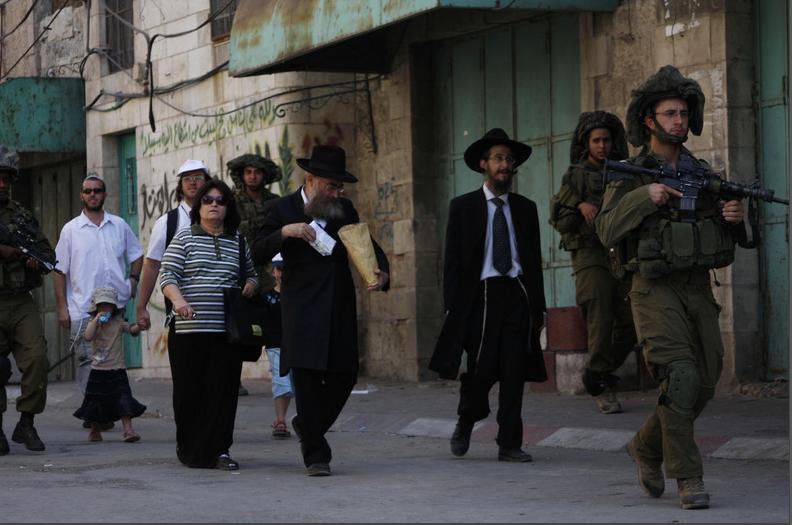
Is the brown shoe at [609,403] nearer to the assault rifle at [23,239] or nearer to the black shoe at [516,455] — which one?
the black shoe at [516,455]

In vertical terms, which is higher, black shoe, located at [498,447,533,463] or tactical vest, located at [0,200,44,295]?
tactical vest, located at [0,200,44,295]

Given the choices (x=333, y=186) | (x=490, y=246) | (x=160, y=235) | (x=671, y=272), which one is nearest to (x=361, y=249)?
(x=333, y=186)

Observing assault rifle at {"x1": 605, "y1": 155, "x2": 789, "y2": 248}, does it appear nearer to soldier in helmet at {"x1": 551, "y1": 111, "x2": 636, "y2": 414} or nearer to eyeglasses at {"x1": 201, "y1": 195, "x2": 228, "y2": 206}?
eyeglasses at {"x1": 201, "y1": 195, "x2": 228, "y2": 206}

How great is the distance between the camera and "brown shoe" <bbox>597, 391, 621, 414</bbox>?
9945mm

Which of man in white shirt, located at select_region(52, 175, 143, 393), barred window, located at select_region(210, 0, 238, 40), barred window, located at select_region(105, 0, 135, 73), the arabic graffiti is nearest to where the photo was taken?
man in white shirt, located at select_region(52, 175, 143, 393)

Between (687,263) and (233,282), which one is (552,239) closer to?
(233,282)

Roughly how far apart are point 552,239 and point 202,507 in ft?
22.9

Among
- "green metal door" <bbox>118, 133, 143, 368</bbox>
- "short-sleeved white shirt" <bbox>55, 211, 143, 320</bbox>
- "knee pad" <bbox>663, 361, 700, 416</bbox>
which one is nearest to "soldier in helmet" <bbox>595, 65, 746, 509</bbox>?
"knee pad" <bbox>663, 361, 700, 416</bbox>

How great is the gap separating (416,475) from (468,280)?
1.33 m

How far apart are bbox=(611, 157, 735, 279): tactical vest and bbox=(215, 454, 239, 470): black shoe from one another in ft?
9.71

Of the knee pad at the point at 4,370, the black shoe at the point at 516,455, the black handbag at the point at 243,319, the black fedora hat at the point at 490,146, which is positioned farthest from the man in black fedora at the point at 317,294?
the knee pad at the point at 4,370

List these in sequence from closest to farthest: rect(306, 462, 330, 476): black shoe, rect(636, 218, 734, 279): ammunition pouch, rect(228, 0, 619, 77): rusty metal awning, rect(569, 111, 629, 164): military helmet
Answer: rect(636, 218, 734, 279): ammunition pouch → rect(306, 462, 330, 476): black shoe → rect(569, 111, 629, 164): military helmet → rect(228, 0, 619, 77): rusty metal awning

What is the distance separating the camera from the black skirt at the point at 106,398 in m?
10.1

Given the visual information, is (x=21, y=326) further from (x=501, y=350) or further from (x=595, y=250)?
(x=595, y=250)
